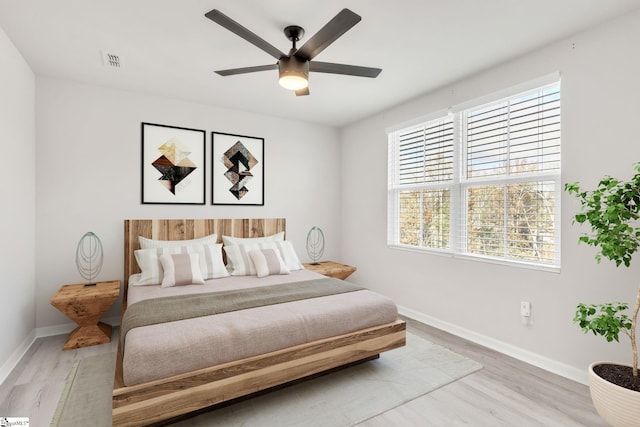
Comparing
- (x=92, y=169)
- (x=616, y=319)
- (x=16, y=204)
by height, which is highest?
(x=92, y=169)

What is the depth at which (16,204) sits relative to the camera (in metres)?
2.69

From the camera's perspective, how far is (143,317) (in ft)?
6.98

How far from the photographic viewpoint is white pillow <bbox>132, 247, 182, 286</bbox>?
312 cm

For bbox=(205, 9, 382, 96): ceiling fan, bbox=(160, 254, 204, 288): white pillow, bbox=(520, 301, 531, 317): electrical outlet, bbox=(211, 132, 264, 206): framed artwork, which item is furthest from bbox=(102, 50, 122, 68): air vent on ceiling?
bbox=(520, 301, 531, 317): electrical outlet

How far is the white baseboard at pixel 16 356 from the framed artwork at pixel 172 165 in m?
1.63

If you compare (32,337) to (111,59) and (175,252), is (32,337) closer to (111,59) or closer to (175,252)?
(175,252)

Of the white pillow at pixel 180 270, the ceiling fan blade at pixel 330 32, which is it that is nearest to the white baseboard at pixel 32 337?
the white pillow at pixel 180 270

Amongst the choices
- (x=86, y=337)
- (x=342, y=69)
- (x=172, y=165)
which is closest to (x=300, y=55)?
(x=342, y=69)

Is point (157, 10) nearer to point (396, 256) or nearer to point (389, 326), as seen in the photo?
point (389, 326)

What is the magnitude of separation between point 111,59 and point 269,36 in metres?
1.49

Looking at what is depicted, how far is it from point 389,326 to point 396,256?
5.16ft

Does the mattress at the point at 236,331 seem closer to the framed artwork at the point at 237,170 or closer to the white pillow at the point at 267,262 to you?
the white pillow at the point at 267,262

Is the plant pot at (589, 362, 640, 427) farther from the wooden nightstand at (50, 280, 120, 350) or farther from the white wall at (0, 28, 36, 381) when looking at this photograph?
the white wall at (0, 28, 36, 381)

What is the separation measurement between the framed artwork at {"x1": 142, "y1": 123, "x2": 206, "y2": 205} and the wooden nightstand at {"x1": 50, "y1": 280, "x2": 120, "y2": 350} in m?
1.12
